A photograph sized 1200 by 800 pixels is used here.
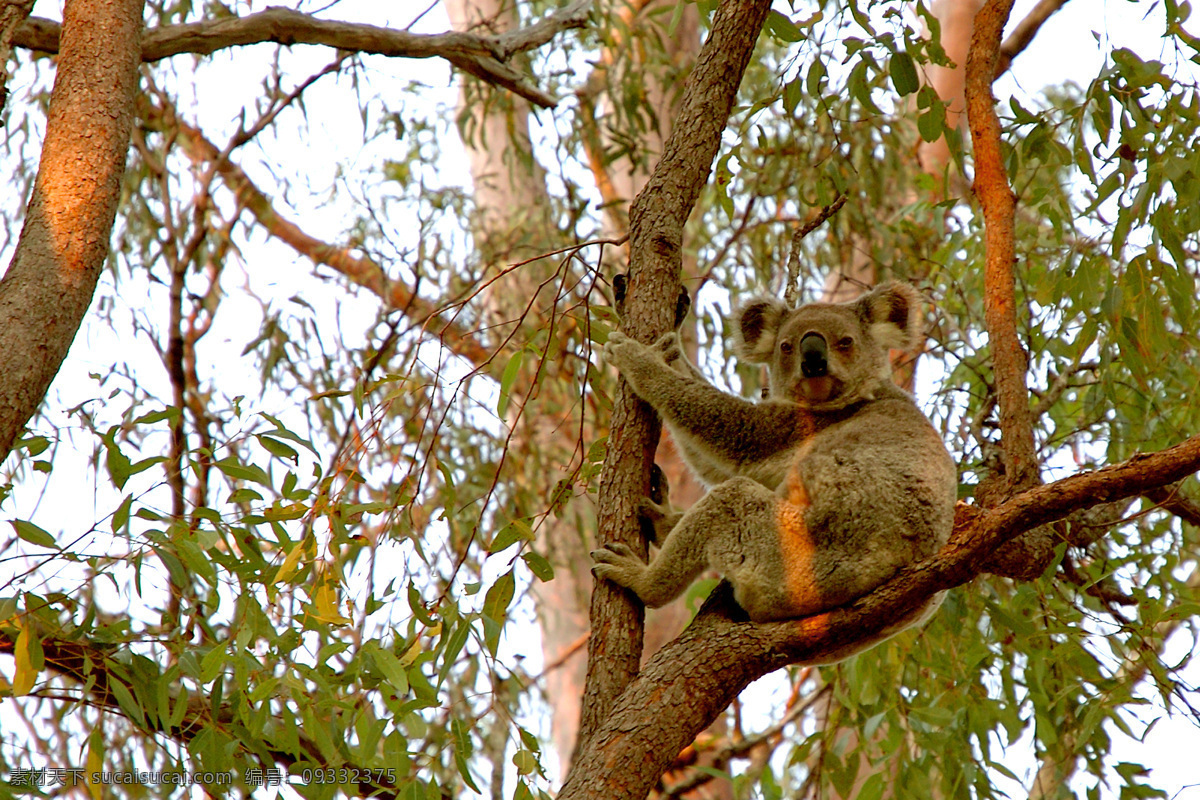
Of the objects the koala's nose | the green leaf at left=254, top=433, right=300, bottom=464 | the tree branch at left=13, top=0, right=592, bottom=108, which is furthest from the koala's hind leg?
the tree branch at left=13, top=0, right=592, bottom=108

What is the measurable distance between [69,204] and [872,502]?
1.83 meters

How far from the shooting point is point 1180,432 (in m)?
3.32

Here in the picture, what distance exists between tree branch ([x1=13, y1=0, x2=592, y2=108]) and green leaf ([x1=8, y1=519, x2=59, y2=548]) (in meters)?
1.63

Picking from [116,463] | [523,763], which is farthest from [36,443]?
[523,763]

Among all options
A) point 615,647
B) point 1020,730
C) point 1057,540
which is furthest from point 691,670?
point 1020,730

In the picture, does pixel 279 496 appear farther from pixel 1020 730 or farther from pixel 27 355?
pixel 1020 730

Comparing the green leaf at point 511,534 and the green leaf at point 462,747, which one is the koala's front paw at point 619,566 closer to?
the green leaf at point 511,534

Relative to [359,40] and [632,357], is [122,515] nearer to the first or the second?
[632,357]

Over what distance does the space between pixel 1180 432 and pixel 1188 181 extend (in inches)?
33.1

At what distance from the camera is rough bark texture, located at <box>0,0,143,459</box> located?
6.92ft

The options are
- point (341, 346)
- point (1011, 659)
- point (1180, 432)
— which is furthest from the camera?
point (341, 346)

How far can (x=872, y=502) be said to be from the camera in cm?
279

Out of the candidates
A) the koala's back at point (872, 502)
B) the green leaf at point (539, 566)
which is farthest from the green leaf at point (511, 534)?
the koala's back at point (872, 502)

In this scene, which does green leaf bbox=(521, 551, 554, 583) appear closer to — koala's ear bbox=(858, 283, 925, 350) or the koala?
the koala
